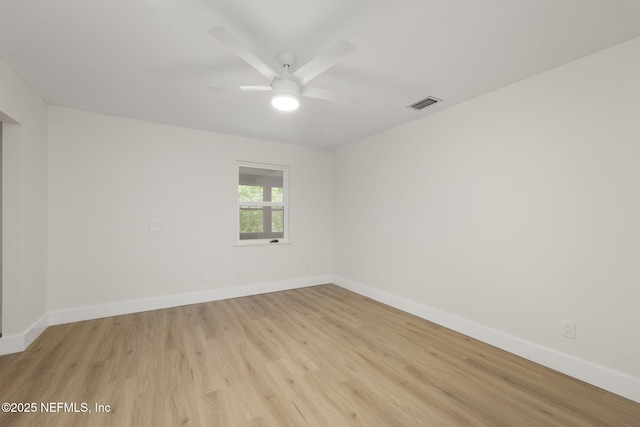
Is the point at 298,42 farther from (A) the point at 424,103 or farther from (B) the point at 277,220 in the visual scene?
(B) the point at 277,220

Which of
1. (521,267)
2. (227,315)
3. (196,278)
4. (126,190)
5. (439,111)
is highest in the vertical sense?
(439,111)

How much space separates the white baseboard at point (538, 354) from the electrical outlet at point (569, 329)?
6.5 inches

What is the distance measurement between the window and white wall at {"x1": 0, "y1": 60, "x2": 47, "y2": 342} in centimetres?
224

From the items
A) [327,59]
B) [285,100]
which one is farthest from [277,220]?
[327,59]

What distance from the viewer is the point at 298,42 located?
1.87 m

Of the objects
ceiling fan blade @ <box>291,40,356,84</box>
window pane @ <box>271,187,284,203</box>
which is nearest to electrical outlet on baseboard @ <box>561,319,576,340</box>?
ceiling fan blade @ <box>291,40,356,84</box>

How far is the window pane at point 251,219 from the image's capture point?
13.9ft

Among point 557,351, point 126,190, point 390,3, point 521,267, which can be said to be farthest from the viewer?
point 126,190

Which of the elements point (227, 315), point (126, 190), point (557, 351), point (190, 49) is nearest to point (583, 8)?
point (557, 351)

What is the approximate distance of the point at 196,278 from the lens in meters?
3.77

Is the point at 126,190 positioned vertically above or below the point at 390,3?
below

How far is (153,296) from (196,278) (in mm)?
552

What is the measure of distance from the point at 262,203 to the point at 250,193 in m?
0.26

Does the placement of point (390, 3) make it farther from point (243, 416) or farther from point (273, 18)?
point (243, 416)
